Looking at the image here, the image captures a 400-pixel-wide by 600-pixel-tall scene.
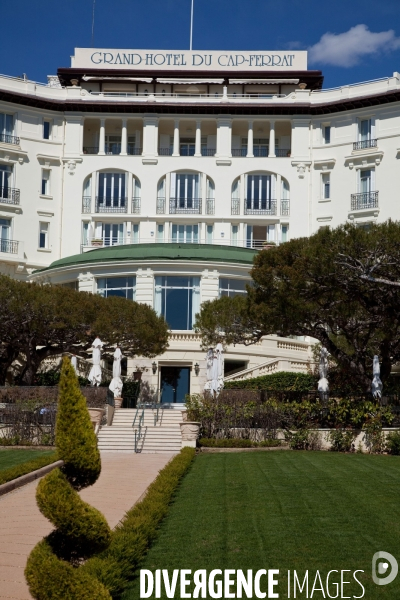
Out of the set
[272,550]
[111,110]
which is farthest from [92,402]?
[111,110]

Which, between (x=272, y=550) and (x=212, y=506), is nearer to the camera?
(x=272, y=550)

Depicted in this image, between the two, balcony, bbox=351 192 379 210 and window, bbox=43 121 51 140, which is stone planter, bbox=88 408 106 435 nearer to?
→ balcony, bbox=351 192 379 210

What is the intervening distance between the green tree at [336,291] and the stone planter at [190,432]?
7007 mm

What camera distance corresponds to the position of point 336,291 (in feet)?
109

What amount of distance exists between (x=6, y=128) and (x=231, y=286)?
2375 centimetres

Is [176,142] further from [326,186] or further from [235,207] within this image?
[326,186]

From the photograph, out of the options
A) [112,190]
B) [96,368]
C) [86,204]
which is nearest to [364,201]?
[112,190]

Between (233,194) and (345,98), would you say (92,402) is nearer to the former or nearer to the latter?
(233,194)

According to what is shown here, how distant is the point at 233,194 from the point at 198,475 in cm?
4513

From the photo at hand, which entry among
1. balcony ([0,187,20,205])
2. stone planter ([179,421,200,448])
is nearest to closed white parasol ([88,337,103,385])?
stone planter ([179,421,200,448])

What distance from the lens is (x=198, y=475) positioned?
71.2ft

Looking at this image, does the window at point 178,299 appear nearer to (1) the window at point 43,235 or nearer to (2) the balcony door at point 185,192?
(2) the balcony door at point 185,192

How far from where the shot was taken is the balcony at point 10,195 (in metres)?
63.2

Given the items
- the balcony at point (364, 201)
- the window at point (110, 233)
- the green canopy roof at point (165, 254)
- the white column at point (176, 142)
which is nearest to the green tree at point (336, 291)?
the green canopy roof at point (165, 254)
